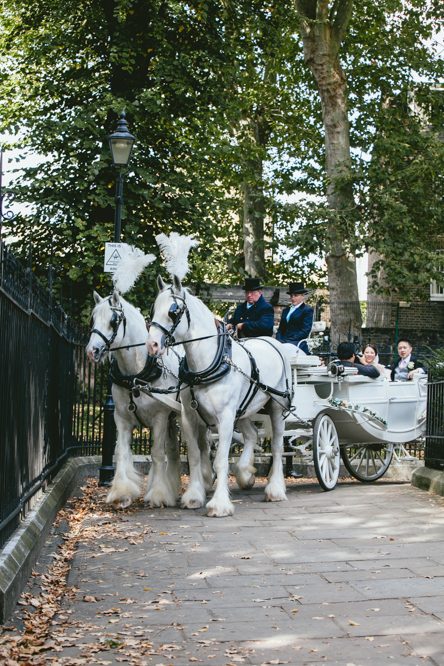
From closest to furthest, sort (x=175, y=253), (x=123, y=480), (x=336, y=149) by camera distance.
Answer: (x=175, y=253), (x=123, y=480), (x=336, y=149)

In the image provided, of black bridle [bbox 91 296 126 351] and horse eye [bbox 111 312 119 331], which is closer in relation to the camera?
black bridle [bbox 91 296 126 351]

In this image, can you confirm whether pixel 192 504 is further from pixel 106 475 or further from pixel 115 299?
pixel 106 475

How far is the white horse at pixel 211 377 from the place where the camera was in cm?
1067

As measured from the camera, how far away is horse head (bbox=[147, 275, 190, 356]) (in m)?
10.3

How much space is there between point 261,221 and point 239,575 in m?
25.2

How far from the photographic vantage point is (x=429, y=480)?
13.5 meters

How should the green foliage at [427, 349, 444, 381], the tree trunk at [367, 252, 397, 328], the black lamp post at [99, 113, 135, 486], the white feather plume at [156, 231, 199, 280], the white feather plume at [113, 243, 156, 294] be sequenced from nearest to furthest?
1. the white feather plume at [156, 231, 199, 280]
2. the white feather plume at [113, 243, 156, 294]
3. the green foliage at [427, 349, 444, 381]
4. the black lamp post at [99, 113, 135, 486]
5. the tree trunk at [367, 252, 397, 328]

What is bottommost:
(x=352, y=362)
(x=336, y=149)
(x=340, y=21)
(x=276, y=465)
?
(x=276, y=465)

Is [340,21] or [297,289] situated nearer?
[297,289]

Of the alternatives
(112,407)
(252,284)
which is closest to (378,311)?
(112,407)

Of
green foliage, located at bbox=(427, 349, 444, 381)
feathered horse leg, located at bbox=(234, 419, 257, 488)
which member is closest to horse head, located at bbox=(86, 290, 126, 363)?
feathered horse leg, located at bbox=(234, 419, 257, 488)

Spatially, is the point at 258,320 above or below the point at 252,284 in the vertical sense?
below

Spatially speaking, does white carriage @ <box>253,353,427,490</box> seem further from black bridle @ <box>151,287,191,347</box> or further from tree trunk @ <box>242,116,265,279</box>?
tree trunk @ <box>242,116,265,279</box>

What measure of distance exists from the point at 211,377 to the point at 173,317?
2.86ft
